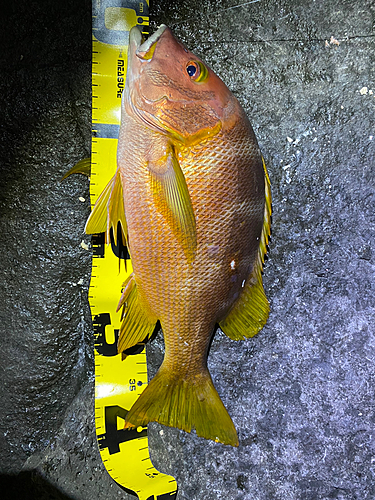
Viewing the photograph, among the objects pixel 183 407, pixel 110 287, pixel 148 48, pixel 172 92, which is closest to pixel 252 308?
pixel 183 407

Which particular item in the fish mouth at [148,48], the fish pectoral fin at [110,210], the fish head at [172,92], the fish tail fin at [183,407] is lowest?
the fish tail fin at [183,407]

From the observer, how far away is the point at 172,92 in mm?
1202

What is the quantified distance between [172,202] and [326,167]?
2.61 feet

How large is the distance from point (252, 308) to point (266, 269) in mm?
235

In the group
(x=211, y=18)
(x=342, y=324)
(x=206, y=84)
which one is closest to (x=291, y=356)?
(x=342, y=324)

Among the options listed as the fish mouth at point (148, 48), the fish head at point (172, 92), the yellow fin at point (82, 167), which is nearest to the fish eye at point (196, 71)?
the fish head at point (172, 92)

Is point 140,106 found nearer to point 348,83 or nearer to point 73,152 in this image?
point 73,152

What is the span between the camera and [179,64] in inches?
48.1

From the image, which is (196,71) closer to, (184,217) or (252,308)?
(184,217)

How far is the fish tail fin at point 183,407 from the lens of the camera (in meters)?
1.40

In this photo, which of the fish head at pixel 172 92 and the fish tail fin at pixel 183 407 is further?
the fish tail fin at pixel 183 407

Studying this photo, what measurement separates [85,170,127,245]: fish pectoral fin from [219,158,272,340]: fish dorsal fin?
0.53 metres

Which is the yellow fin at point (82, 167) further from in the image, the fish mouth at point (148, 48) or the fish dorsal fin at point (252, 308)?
the fish dorsal fin at point (252, 308)

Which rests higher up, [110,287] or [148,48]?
[148,48]
